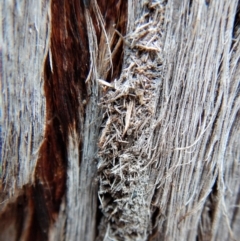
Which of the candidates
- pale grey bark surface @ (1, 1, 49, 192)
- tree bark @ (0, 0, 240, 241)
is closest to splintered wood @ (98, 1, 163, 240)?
tree bark @ (0, 0, 240, 241)

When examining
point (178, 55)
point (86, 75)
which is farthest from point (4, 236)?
point (178, 55)

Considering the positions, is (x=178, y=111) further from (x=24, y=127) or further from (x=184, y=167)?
(x=24, y=127)

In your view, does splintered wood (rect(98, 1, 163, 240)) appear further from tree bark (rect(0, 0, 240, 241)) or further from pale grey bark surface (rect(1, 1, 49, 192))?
pale grey bark surface (rect(1, 1, 49, 192))

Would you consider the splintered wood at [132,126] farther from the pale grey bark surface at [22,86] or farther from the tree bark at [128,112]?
the pale grey bark surface at [22,86]

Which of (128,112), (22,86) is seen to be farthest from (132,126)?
(22,86)

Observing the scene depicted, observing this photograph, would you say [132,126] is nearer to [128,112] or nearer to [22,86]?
[128,112]

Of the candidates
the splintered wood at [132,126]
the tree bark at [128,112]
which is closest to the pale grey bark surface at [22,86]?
the tree bark at [128,112]
